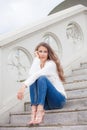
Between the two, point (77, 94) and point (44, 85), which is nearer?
point (44, 85)

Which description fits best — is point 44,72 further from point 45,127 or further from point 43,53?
point 45,127

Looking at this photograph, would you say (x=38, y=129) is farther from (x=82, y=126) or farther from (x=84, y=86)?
(x=84, y=86)

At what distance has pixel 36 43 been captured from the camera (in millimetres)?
4195

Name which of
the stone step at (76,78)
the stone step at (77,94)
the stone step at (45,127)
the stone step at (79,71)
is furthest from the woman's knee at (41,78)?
the stone step at (79,71)

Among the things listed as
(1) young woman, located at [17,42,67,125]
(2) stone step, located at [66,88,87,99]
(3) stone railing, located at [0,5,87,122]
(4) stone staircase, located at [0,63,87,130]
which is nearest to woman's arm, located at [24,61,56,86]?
(1) young woman, located at [17,42,67,125]

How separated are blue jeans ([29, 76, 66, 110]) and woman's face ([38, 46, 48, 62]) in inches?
9.7

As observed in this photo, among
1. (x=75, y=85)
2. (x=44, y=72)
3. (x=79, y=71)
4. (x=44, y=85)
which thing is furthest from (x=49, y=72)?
(x=79, y=71)

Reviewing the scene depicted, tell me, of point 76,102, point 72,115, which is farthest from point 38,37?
point 72,115

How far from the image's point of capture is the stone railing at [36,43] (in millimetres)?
3662

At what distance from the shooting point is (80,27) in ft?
16.9

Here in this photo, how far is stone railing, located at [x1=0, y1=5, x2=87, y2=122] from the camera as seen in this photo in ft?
12.0

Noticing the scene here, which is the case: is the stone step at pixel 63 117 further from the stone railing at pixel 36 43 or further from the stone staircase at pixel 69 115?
the stone railing at pixel 36 43

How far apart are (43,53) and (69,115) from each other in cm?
62

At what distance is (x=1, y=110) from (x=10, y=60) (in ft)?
1.84
